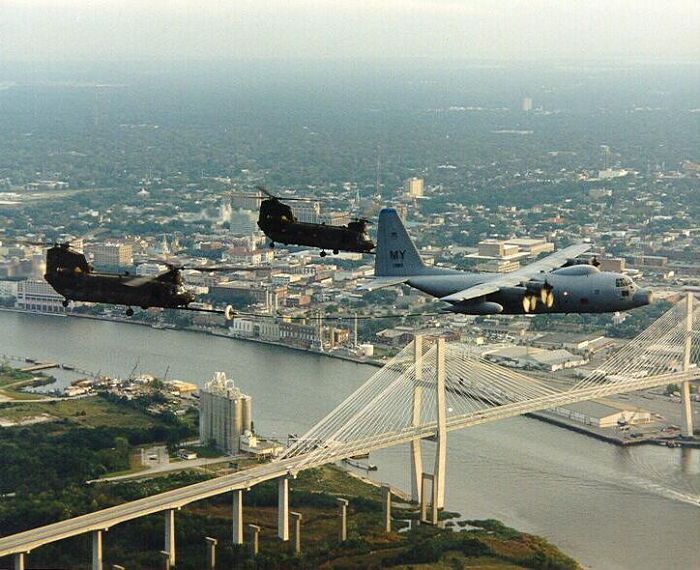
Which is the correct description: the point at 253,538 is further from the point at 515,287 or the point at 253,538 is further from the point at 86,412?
the point at 515,287

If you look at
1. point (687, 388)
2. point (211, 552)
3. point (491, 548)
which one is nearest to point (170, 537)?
point (211, 552)

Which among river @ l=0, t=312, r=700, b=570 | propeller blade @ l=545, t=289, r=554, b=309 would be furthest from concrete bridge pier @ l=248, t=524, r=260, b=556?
propeller blade @ l=545, t=289, r=554, b=309

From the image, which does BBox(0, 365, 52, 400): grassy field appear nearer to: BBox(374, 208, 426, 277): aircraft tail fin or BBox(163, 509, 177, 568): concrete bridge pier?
BBox(163, 509, 177, 568): concrete bridge pier

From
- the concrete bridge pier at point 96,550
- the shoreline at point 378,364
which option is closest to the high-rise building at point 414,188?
the shoreline at point 378,364

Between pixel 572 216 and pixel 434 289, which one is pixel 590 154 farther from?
pixel 434 289

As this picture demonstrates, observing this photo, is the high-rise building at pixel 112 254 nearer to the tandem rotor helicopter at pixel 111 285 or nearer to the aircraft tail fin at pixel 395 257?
the aircraft tail fin at pixel 395 257

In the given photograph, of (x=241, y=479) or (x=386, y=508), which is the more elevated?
(x=241, y=479)
